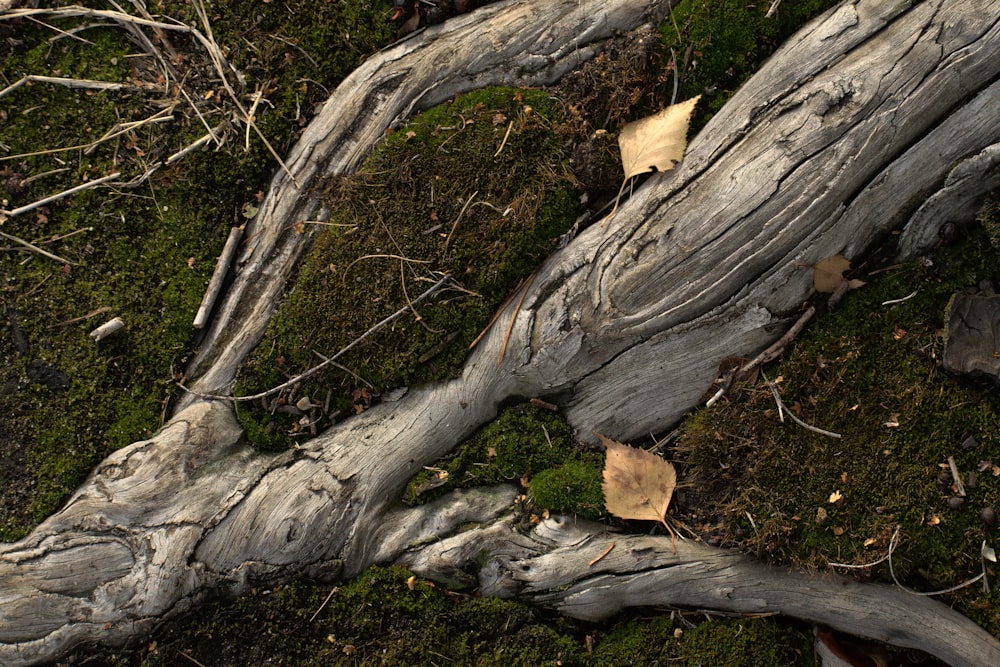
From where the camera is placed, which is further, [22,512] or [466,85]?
[466,85]

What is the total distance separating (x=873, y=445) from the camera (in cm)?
387

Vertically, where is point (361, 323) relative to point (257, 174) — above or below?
below

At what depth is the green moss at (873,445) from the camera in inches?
148

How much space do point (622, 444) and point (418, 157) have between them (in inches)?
89.7

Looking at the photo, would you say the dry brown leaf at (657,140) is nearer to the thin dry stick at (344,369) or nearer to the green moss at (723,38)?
the green moss at (723,38)

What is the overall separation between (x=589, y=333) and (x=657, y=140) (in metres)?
1.27

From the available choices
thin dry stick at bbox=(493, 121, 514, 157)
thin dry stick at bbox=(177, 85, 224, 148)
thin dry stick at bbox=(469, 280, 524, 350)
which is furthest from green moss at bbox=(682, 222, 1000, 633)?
thin dry stick at bbox=(177, 85, 224, 148)

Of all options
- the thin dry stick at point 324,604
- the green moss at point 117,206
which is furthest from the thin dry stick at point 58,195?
the thin dry stick at point 324,604

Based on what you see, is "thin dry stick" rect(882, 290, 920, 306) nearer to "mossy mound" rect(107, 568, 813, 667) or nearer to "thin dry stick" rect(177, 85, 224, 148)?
"mossy mound" rect(107, 568, 813, 667)

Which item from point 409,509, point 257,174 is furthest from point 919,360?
point 257,174

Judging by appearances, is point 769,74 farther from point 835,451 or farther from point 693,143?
point 835,451

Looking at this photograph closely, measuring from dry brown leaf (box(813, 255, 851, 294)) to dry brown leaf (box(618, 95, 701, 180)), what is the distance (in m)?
1.08

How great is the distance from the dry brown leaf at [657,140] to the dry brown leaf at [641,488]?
180 centimetres

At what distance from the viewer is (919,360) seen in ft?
12.7
